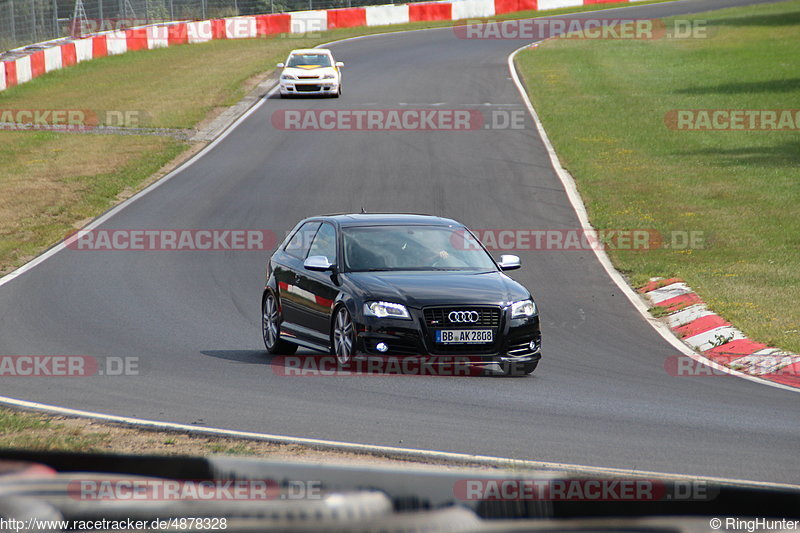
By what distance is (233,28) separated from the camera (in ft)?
188

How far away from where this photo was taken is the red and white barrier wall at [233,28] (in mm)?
42750

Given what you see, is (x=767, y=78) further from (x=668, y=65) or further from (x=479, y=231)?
(x=479, y=231)

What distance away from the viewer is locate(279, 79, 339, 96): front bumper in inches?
1501

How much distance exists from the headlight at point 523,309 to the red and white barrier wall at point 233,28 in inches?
1266

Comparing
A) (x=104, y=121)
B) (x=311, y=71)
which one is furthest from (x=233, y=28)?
(x=104, y=121)

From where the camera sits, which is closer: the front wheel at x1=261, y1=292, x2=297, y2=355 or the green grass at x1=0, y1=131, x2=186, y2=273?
the front wheel at x1=261, y1=292, x2=297, y2=355
